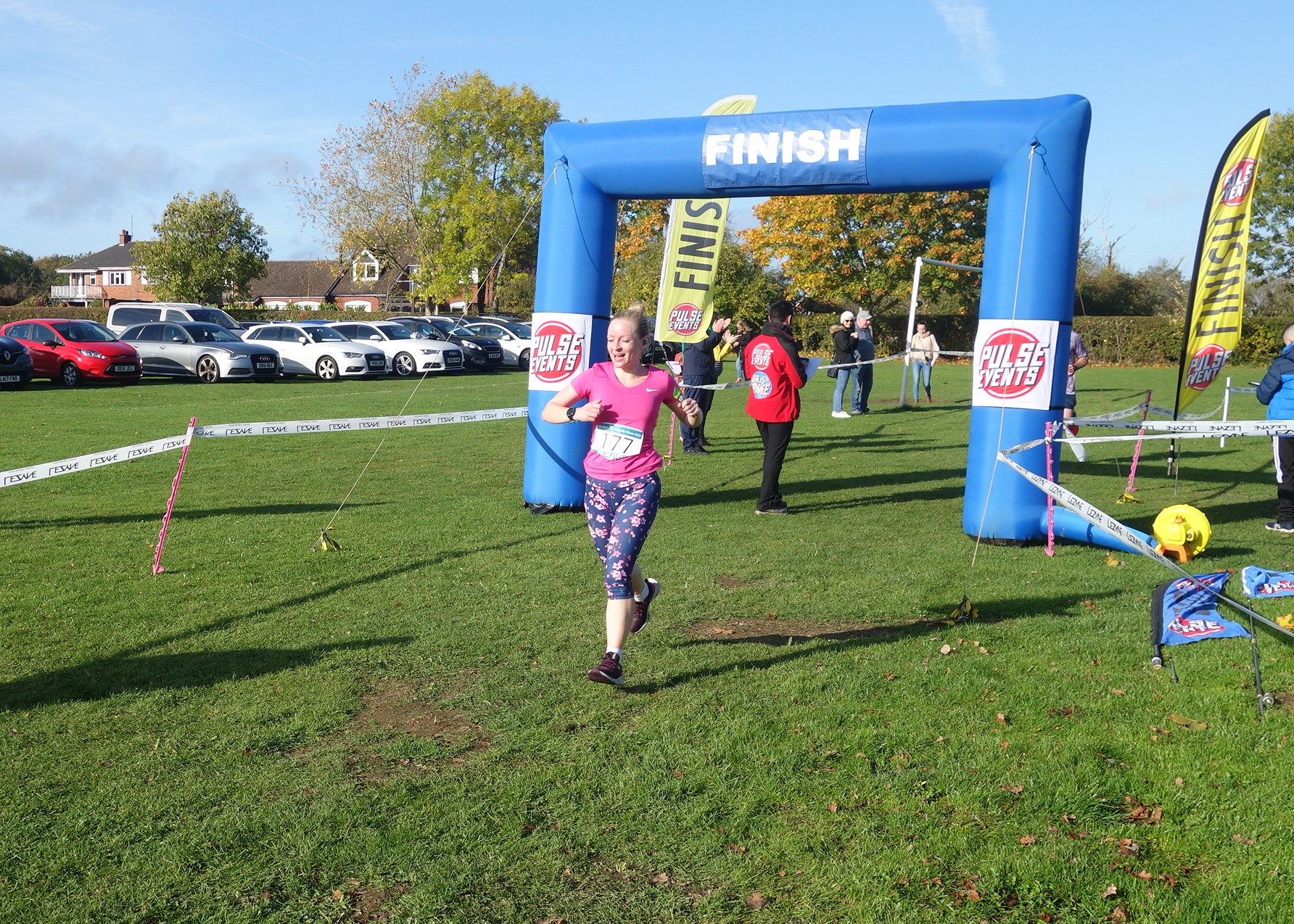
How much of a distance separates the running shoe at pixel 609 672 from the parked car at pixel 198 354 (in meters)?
23.9

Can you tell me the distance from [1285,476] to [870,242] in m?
40.1

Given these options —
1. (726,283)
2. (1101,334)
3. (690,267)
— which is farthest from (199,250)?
(690,267)

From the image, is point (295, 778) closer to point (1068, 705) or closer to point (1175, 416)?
point (1068, 705)

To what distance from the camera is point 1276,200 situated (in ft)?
165

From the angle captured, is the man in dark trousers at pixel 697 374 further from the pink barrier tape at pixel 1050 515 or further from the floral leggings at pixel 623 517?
the floral leggings at pixel 623 517

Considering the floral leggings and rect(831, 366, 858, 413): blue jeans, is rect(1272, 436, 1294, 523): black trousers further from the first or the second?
rect(831, 366, 858, 413): blue jeans

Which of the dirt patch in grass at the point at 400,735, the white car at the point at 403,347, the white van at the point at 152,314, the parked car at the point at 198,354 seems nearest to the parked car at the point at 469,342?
the white car at the point at 403,347

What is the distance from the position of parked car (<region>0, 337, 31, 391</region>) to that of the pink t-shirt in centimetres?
2296

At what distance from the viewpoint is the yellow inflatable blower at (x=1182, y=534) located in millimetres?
8375

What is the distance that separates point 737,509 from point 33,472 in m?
6.15

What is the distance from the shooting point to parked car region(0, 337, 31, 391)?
23844mm

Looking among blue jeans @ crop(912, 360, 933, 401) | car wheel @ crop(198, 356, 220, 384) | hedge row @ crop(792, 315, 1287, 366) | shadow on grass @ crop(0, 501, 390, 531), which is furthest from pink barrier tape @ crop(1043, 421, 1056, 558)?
hedge row @ crop(792, 315, 1287, 366)

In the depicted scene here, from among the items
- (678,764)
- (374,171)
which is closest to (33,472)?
(678,764)

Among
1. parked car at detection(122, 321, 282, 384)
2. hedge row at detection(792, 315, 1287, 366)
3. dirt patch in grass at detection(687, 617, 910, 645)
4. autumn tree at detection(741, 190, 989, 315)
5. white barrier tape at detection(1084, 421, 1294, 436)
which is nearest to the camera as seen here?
dirt patch in grass at detection(687, 617, 910, 645)
